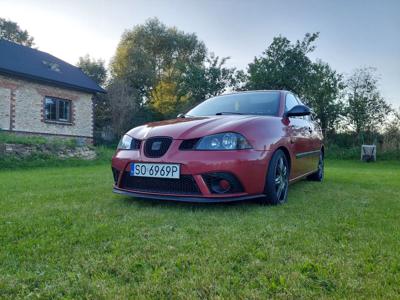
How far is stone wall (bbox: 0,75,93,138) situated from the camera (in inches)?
579

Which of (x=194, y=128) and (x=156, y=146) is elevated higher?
(x=194, y=128)

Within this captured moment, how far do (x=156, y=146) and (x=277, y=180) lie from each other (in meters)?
1.30

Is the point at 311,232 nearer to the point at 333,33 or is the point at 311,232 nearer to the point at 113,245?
the point at 113,245

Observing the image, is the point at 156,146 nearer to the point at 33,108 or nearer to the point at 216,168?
the point at 216,168

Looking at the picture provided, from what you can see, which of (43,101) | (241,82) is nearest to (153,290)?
(43,101)

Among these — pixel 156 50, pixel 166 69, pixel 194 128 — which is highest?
pixel 156 50

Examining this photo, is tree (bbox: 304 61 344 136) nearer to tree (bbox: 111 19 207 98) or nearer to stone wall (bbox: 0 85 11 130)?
tree (bbox: 111 19 207 98)

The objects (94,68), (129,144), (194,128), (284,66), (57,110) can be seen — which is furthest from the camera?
(94,68)

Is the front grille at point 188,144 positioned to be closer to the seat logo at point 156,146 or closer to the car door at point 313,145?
the seat logo at point 156,146

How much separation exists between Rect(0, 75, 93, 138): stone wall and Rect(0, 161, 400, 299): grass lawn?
13.5 meters

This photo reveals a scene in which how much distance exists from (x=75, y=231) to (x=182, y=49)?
33417 mm

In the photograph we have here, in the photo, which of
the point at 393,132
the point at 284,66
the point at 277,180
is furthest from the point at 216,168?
the point at 284,66

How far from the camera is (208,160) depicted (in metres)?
2.88

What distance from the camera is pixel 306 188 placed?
4.70 metres
